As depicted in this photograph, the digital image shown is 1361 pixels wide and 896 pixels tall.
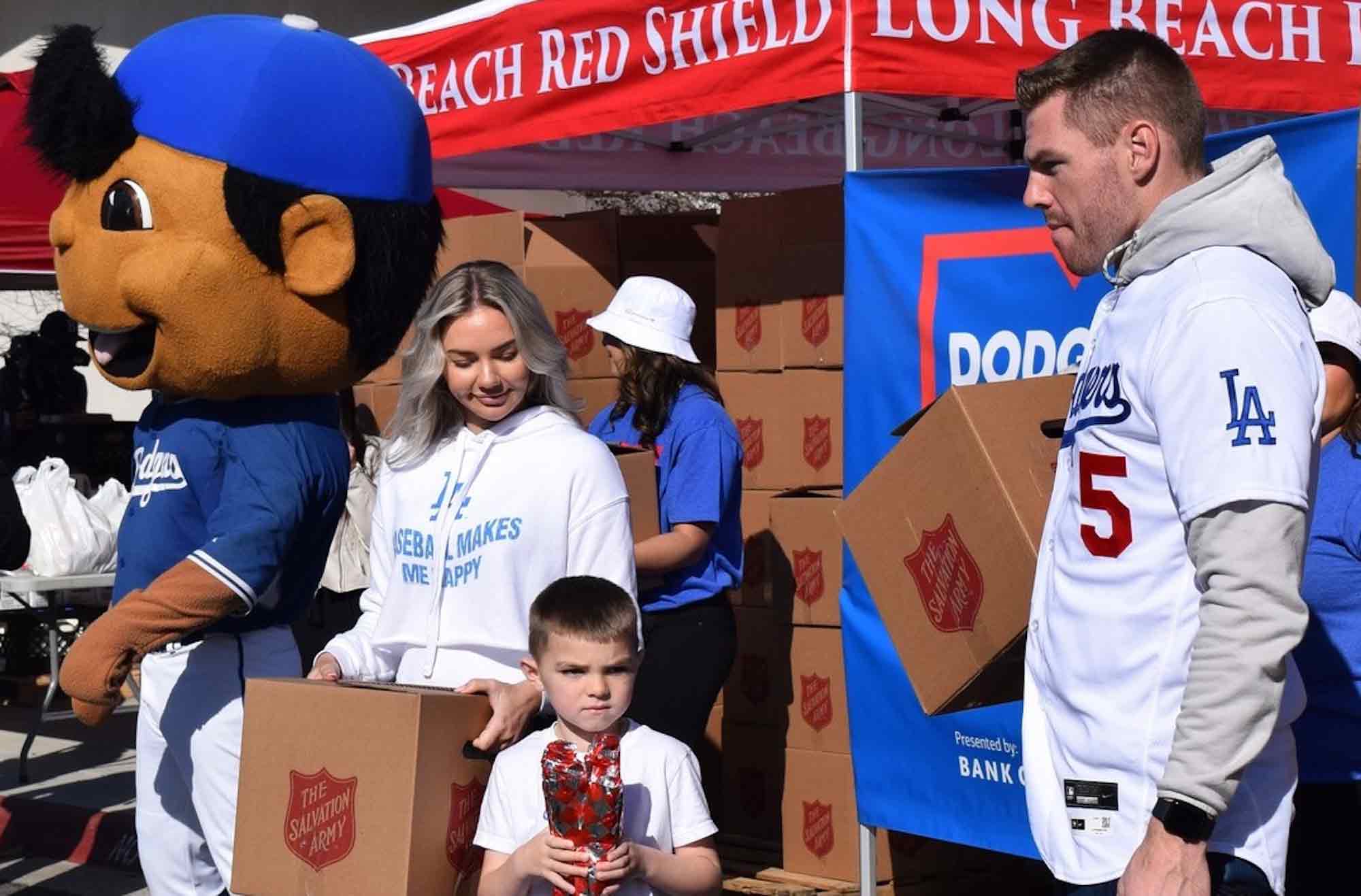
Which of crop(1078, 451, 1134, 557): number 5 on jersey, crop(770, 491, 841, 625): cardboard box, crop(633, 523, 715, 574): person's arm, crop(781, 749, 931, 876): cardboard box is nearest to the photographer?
crop(1078, 451, 1134, 557): number 5 on jersey

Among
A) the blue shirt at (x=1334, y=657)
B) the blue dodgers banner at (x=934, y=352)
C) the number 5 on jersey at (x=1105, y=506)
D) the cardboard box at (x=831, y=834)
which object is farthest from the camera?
the cardboard box at (x=831, y=834)

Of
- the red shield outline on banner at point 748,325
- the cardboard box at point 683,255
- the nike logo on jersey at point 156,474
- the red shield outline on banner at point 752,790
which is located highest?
the cardboard box at point 683,255

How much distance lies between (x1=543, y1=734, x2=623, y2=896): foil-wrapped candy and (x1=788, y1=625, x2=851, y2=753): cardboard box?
9.01ft

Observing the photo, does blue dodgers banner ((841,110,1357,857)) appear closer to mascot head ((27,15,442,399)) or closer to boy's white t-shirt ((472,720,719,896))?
mascot head ((27,15,442,399))

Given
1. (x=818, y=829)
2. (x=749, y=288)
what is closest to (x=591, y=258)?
(x=749, y=288)

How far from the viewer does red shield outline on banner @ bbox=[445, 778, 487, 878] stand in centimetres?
287

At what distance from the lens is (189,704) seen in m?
3.78

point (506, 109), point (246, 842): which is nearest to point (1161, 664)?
point (246, 842)

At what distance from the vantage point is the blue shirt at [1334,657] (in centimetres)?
316

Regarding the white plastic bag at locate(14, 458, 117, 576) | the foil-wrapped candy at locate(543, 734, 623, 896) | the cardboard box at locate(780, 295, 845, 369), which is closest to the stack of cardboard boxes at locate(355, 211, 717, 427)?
the cardboard box at locate(780, 295, 845, 369)

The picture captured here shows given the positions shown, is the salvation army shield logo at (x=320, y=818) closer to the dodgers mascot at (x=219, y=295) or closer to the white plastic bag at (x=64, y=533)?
the dodgers mascot at (x=219, y=295)

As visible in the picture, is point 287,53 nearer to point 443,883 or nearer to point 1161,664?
point 443,883

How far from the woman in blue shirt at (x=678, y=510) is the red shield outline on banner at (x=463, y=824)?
5.72 ft

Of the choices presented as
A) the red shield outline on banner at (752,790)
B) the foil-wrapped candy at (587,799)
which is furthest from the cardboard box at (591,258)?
the foil-wrapped candy at (587,799)
